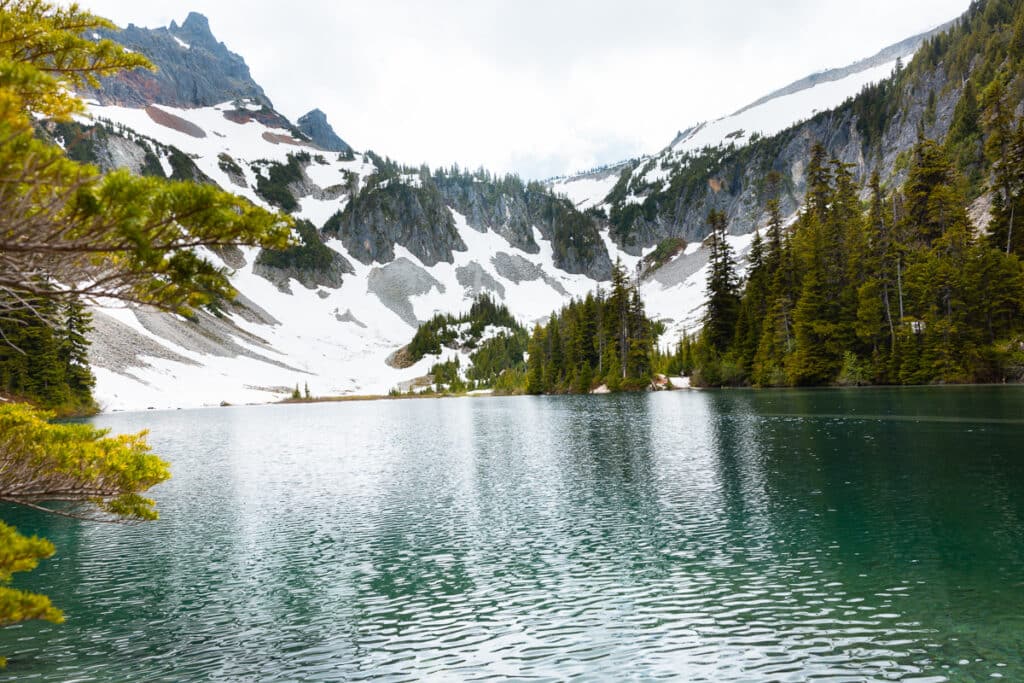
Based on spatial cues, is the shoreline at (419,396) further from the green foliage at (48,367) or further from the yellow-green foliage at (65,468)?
the yellow-green foliage at (65,468)

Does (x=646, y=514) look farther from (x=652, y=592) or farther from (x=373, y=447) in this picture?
(x=373, y=447)

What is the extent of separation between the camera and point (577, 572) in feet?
52.5

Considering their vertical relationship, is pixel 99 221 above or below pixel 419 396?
above

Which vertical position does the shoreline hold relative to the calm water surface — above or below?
above

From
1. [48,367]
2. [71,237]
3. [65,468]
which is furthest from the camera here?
[48,367]

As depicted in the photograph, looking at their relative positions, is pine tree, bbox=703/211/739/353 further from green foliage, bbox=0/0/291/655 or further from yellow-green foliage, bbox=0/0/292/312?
yellow-green foliage, bbox=0/0/292/312

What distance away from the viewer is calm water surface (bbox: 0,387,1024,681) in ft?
A: 36.7

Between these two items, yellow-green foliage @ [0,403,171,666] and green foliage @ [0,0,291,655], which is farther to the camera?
yellow-green foliage @ [0,403,171,666]

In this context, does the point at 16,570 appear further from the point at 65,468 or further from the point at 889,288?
the point at 889,288

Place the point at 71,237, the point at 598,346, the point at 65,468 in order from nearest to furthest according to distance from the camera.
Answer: the point at 71,237 → the point at 65,468 → the point at 598,346

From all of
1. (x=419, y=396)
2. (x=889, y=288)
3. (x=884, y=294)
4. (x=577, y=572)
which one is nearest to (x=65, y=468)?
(x=577, y=572)

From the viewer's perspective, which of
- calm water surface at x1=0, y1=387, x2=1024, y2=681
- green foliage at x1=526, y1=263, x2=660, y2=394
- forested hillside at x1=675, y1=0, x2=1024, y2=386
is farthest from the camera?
green foliage at x1=526, y1=263, x2=660, y2=394

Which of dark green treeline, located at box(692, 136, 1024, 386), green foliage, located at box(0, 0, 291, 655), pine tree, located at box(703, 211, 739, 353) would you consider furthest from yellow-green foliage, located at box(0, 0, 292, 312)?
pine tree, located at box(703, 211, 739, 353)

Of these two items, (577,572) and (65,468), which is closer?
(65,468)
